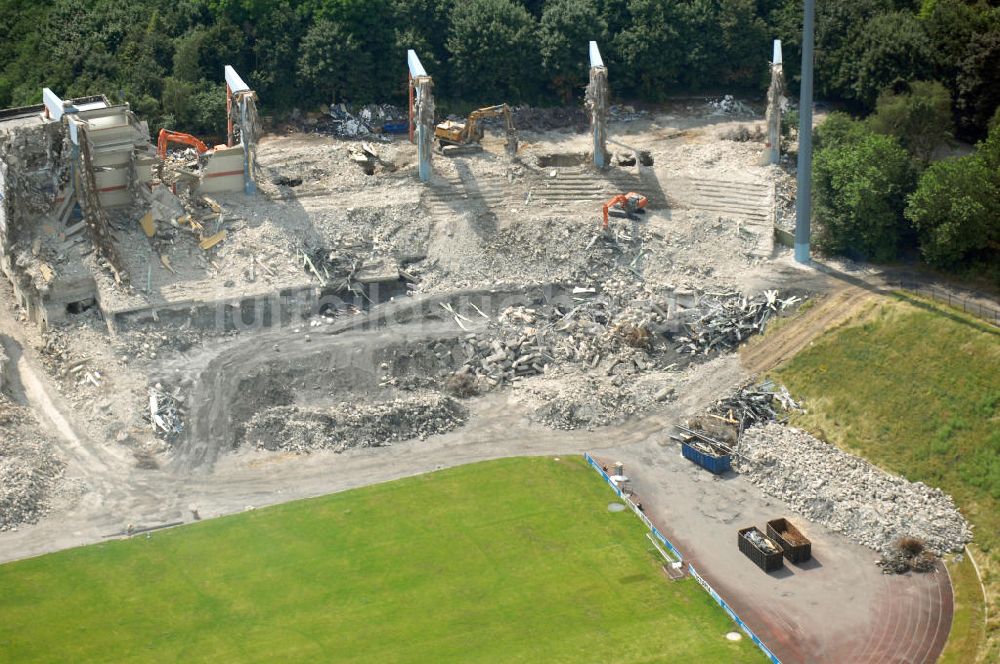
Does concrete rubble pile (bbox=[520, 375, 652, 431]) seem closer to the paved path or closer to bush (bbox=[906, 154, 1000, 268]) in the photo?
the paved path

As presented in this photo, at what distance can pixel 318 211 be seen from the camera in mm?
85062

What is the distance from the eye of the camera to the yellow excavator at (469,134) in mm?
92000

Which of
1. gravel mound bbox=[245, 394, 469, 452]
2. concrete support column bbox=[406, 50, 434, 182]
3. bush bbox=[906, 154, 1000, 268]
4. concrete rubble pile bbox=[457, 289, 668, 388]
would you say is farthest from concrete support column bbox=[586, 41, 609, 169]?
gravel mound bbox=[245, 394, 469, 452]

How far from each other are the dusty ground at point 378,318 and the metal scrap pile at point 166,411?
0.23m

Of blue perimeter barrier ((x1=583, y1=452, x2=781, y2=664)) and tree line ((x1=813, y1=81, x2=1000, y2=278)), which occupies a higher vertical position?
tree line ((x1=813, y1=81, x2=1000, y2=278))

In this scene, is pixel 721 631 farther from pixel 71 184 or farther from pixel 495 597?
pixel 71 184

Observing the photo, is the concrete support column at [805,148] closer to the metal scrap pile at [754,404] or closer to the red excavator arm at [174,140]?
the metal scrap pile at [754,404]

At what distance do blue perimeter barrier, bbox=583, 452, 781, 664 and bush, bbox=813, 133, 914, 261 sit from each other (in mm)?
22462

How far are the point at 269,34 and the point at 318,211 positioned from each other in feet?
71.8

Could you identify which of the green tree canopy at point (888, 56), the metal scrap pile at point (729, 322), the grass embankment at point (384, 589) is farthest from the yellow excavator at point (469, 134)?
the grass embankment at point (384, 589)

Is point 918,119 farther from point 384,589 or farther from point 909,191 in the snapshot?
point 384,589

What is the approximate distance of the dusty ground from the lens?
6812 cm

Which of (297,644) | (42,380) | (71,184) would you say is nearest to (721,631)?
(297,644)

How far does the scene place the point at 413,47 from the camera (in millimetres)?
101312
